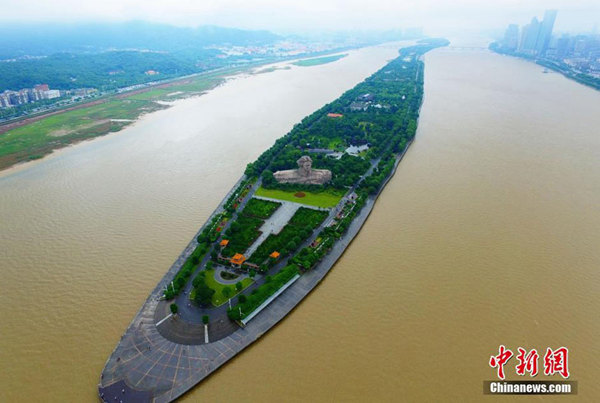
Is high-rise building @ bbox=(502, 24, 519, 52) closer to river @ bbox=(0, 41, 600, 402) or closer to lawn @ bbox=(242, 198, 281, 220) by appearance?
river @ bbox=(0, 41, 600, 402)

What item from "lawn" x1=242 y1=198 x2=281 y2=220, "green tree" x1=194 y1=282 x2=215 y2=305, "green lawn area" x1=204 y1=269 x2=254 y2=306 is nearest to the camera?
"green tree" x1=194 y1=282 x2=215 y2=305

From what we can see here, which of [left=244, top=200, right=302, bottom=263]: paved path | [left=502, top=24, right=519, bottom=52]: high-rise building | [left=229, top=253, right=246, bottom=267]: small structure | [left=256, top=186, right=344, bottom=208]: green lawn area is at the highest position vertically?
[left=502, top=24, right=519, bottom=52]: high-rise building

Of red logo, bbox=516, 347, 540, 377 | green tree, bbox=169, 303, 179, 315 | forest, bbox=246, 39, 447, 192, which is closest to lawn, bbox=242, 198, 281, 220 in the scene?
forest, bbox=246, 39, 447, 192

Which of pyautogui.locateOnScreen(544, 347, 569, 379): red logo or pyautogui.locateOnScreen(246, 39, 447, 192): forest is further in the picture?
pyautogui.locateOnScreen(246, 39, 447, 192): forest

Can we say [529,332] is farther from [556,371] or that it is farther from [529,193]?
[529,193]

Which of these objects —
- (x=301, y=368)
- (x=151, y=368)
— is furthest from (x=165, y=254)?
(x=301, y=368)

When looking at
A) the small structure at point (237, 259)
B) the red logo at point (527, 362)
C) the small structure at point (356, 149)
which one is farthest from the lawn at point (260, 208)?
the red logo at point (527, 362)

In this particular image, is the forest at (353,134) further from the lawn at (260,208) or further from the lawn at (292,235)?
the lawn at (292,235)

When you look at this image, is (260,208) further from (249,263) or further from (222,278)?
(222,278)
